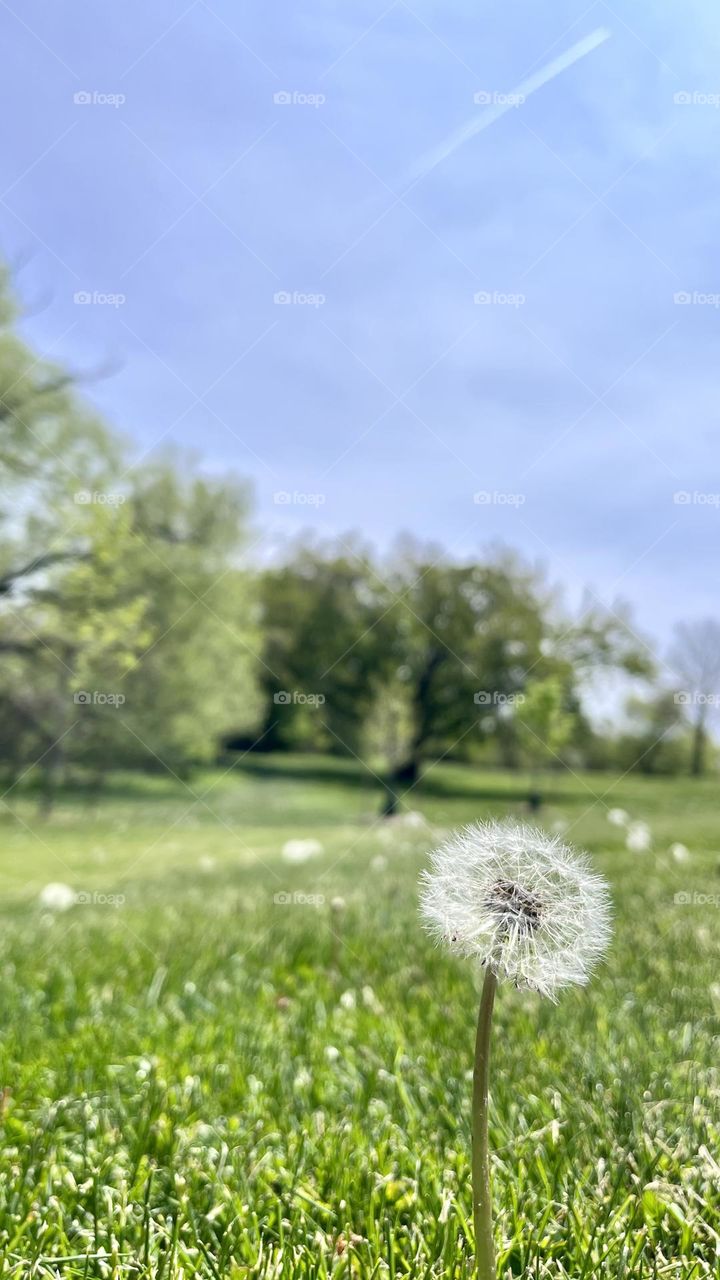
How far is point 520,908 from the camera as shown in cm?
150

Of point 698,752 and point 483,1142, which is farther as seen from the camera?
point 698,752

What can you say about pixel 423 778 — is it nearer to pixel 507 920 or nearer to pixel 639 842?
pixel 639 842

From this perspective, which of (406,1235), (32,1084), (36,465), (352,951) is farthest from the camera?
(36,465)

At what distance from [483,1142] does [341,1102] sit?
1645mm

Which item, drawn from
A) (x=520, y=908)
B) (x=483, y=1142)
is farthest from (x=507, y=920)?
(x=483, y=1142)

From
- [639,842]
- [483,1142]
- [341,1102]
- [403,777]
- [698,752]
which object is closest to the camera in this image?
[483,1142]

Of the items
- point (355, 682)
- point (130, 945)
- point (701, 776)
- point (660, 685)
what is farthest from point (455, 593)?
point (130, 945)

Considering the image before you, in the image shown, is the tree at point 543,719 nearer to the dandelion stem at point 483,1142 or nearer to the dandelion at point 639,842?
the dandelion at point 639,842

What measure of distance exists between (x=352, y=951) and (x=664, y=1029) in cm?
180

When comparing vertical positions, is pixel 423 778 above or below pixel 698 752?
below

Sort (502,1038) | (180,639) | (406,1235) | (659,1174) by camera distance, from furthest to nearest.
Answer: (180,639) < (502,1038) < (659,1174) < (406,1235)

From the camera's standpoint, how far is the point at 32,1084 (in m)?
3.12

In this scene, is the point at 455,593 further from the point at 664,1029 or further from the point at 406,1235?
the point at 406,1235

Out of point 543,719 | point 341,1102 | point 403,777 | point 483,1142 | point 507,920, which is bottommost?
point 403,777
